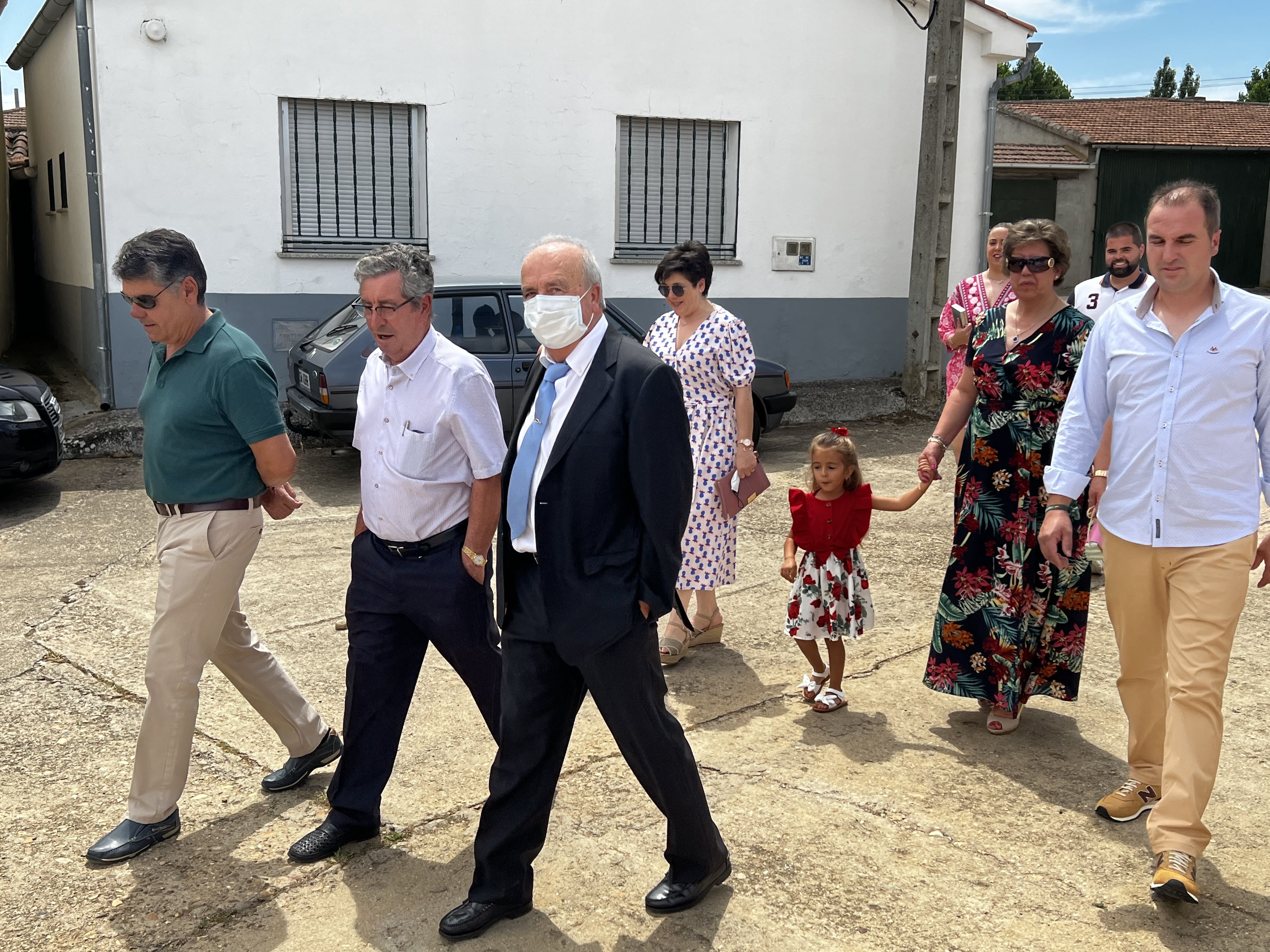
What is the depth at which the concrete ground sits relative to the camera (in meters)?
3.29

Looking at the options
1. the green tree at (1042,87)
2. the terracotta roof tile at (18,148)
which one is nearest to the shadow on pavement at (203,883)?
the terracotta roof tile at (18,148)

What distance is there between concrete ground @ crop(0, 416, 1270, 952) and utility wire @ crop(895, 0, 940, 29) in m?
9.30

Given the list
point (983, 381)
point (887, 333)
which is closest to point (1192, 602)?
point (983, 381)

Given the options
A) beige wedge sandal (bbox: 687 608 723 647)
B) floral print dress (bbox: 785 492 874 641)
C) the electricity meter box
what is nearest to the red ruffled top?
floral print dress (bbox: 785 492 874 641)

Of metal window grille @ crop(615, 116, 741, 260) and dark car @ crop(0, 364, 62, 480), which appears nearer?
dark car @ crop(0, 364, 62, 480)

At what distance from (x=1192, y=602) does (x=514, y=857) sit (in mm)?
2112

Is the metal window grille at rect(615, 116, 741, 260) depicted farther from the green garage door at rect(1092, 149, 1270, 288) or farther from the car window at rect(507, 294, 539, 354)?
the green garage door at rect(1092, 149, 1270, 288)

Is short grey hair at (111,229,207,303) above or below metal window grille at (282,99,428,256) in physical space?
below

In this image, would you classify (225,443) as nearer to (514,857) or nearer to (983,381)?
(514,857)

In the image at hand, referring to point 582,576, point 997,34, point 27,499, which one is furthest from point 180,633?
point 997,34

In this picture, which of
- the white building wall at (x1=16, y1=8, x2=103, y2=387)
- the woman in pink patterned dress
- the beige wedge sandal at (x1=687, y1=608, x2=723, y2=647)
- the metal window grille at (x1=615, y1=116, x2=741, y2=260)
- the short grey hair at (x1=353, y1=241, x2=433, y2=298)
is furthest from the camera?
the metal window grille at (x1=615, y1=116, x2=741, y2=260)

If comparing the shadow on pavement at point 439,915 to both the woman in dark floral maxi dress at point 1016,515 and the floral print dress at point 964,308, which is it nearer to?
the woman in dark floral maxi dress at point 1016,515

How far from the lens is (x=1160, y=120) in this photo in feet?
106

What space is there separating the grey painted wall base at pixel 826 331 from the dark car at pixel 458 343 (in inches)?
152
